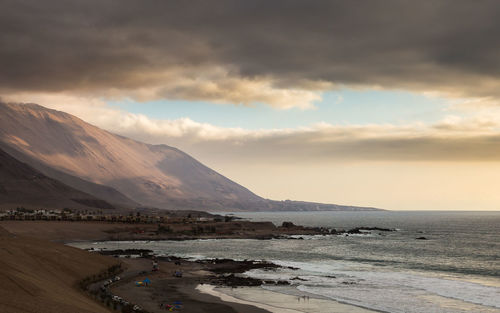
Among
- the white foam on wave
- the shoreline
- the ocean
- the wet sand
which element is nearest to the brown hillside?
the wet sand

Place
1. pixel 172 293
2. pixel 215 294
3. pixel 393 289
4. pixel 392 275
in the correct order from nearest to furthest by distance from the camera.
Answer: pixel 172 293 < pixel 215 294 < pixel 393 289 < pixel 392 275

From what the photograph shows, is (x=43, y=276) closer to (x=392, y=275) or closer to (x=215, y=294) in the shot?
(x=215, y=294)

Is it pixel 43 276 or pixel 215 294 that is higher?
pixel 43 276

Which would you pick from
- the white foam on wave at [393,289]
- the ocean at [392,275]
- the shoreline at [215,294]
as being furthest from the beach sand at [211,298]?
the white foam on wave at [393,289]

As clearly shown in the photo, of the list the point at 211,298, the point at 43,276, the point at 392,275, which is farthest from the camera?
the point at 392,275

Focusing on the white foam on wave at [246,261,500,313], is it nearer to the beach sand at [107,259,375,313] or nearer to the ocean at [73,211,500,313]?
the ocean at [73,211,500,313]

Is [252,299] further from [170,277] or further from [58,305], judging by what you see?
[58,305]

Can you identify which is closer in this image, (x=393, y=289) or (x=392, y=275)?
(x=393, y=289)

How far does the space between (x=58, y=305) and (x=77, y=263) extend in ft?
83.9

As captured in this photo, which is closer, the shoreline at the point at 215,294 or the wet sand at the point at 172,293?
the wet sand at the point at 172,293

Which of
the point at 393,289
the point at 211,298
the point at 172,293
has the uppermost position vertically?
the point at 393,289

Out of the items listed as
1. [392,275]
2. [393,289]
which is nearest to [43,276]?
[393,289]

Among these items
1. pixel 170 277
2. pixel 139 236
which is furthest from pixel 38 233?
pixel 170 277

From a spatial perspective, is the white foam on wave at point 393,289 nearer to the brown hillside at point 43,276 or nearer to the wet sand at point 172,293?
the wet sand at point 172,293
